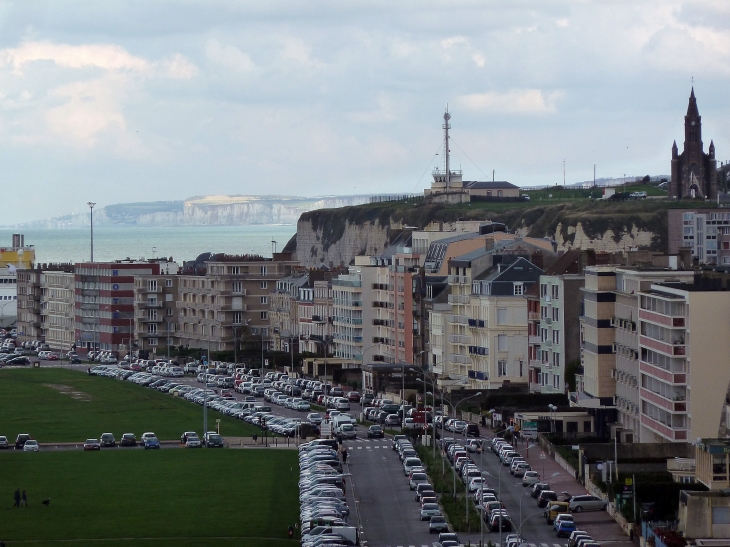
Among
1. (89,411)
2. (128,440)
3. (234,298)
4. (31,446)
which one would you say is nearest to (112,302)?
(234,298)

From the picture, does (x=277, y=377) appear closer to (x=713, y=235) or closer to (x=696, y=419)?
(x=696, y=419)

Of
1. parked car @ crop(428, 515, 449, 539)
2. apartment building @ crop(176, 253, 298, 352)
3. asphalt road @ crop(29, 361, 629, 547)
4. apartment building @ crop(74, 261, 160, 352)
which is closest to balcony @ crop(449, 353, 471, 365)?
asphalt road @ crop(29, 361, 629, 547)

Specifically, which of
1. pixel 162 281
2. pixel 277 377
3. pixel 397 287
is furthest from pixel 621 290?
pixel 162 281

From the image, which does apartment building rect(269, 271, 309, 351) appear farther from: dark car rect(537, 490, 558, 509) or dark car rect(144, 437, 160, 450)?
dark car rect(537, 490, 558, 509)

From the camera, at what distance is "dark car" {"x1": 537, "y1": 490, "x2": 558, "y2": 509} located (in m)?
59.2

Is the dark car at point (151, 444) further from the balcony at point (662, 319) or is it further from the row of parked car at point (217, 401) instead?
the balcony at point (662, 319)

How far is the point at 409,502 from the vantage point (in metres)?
61.8

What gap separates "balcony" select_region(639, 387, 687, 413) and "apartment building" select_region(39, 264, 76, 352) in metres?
102

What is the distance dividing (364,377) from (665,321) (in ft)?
143

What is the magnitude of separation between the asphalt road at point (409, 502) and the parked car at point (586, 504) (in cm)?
38

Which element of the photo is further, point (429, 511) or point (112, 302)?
point (112, 302)

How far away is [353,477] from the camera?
68.2 metres

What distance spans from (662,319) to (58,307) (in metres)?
111

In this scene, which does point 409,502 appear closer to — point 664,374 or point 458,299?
point 664,374
